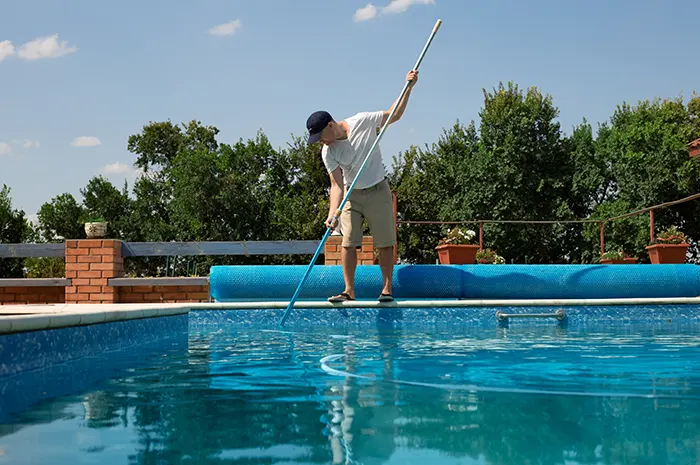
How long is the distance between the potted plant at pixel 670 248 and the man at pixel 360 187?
354 centimetres

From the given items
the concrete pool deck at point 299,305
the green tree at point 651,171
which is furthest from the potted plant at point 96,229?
the green tree at point 651,171

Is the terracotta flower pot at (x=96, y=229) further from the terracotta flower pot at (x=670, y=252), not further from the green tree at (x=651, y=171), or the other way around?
the green tree at (x=651, y=171)

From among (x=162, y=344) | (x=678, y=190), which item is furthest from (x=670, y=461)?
(x=678, y=190)

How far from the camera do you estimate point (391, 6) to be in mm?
32125

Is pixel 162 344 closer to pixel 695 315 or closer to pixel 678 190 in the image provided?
pixel 695 315

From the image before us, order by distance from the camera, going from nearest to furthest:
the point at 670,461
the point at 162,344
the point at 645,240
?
1. the point at 670,461
2. the point at 162,344
3. the point at 645,240

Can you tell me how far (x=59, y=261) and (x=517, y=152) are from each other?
16785mm

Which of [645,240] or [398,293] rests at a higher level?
[645,240]

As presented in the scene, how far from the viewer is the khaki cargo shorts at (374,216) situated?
224 inches

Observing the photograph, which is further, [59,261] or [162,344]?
[59,261]

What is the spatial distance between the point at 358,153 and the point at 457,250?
2207 millimetres

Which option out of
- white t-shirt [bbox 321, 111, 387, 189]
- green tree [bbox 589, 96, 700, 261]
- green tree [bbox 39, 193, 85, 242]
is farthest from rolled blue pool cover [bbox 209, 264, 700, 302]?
green tree [bbox 39, 193, 85, 242]

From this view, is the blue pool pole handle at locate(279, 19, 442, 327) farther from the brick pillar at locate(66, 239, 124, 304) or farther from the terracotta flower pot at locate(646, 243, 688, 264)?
the terracotta flower pot at locate(646, 243, 688, 264)

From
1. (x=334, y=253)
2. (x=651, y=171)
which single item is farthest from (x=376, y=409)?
(x=651, y=171)
